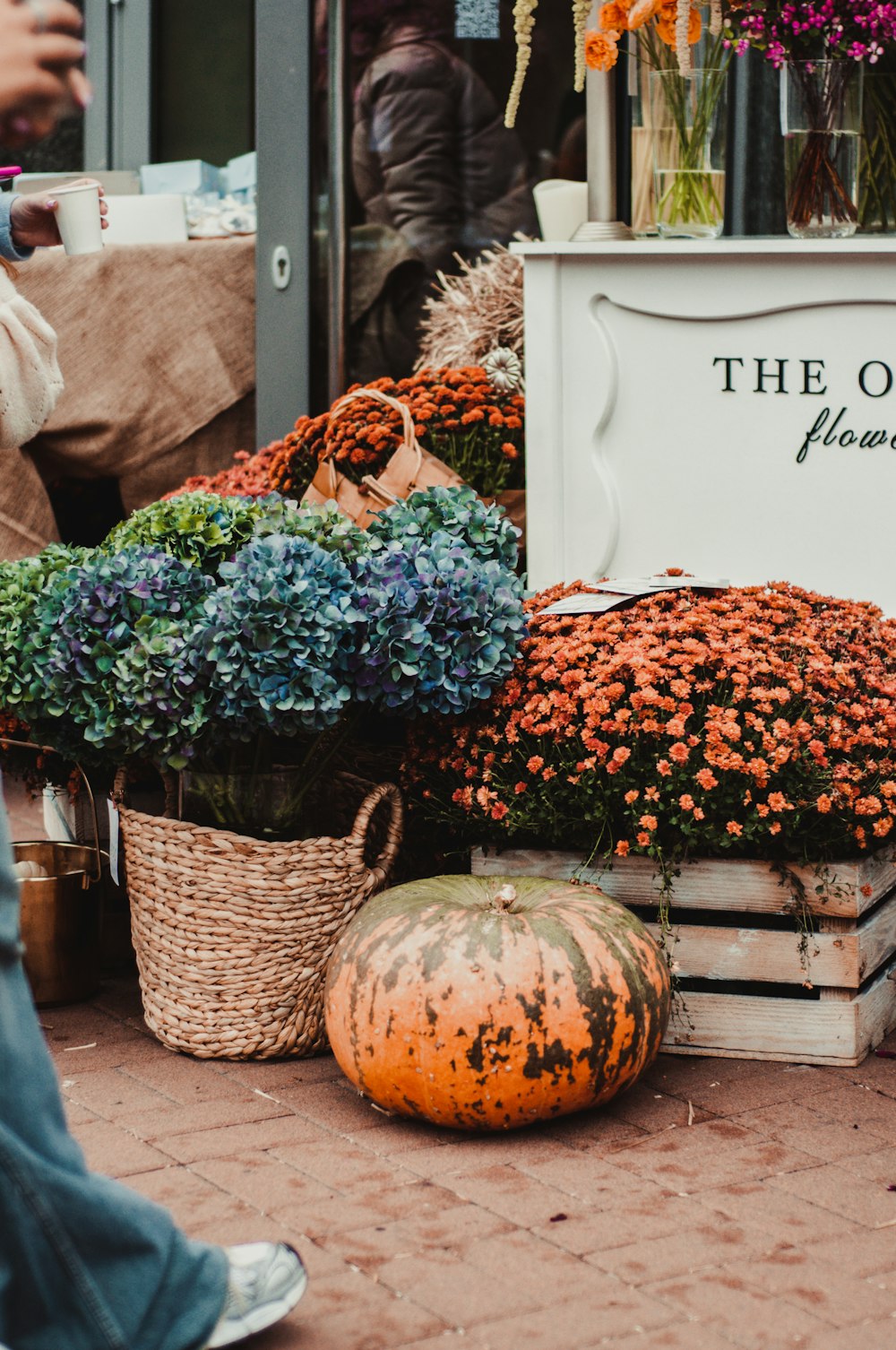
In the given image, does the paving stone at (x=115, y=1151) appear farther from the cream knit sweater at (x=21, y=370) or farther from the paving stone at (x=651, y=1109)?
the cream knit sweater at (x=21, y=370)

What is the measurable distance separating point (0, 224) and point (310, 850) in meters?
1.31

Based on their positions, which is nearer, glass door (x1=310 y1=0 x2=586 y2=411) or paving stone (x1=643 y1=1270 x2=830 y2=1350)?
paving stone (x1=643 y1=1270 x2=830 y2=1350)

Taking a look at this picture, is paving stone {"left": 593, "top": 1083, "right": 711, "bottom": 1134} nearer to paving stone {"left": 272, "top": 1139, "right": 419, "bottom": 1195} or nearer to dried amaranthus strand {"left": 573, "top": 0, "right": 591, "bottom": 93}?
paving stone {"left": 272, "top": 1139, "right": 419, "bottom": 1195}

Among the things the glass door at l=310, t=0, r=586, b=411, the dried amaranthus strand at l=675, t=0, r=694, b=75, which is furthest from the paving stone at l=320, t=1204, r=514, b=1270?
the glass door at l=310, t=0, r=586, b=411

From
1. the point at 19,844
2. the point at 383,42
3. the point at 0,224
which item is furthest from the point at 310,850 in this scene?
the point at 383,42

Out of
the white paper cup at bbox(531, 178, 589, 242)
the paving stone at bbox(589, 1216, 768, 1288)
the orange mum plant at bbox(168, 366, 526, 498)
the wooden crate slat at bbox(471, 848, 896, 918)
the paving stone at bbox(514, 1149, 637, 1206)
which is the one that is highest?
the white paper cup at bbox(531, 178, 589, 242)

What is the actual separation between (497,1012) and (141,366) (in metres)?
3.09

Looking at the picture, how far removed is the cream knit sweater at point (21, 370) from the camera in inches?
94.6

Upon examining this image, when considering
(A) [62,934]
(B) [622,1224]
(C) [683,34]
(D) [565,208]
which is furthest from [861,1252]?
(D) [565,208]

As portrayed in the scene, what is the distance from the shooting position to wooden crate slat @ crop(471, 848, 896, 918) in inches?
121

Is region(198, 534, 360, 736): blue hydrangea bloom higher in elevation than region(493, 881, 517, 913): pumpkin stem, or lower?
higher

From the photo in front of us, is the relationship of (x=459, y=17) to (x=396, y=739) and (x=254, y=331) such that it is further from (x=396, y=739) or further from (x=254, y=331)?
(x=396, y=739)

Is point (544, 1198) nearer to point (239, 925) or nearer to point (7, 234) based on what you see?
point (239, 925)

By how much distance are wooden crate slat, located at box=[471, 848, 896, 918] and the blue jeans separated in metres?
1.50
